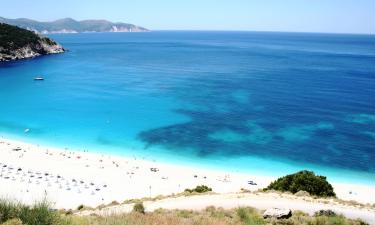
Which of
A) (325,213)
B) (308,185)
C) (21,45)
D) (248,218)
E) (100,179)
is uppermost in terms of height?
(21,45)

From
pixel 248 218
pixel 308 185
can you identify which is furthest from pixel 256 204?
pixel 308 185

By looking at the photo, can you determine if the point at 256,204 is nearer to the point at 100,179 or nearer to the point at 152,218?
the point at 152,218

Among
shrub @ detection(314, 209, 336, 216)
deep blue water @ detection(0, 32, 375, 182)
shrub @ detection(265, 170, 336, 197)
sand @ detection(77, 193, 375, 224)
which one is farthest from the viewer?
deep blue water @ detection(0, 32, 375, 182)

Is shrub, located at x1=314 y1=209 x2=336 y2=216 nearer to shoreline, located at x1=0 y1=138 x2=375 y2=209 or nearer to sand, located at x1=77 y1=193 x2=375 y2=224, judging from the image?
sand, located at x1=77 y1=193 x2=375 y2=224

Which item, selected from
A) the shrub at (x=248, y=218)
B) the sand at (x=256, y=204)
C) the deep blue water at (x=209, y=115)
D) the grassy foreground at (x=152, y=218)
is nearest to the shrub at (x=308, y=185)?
the sand at (x=256, y=204)

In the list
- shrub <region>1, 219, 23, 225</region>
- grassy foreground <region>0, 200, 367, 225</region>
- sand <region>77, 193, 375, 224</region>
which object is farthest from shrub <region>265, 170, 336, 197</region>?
shrub <region>1, 219, 23, 225</region>

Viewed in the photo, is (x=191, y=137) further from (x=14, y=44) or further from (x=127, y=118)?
(x=14, y=44)
